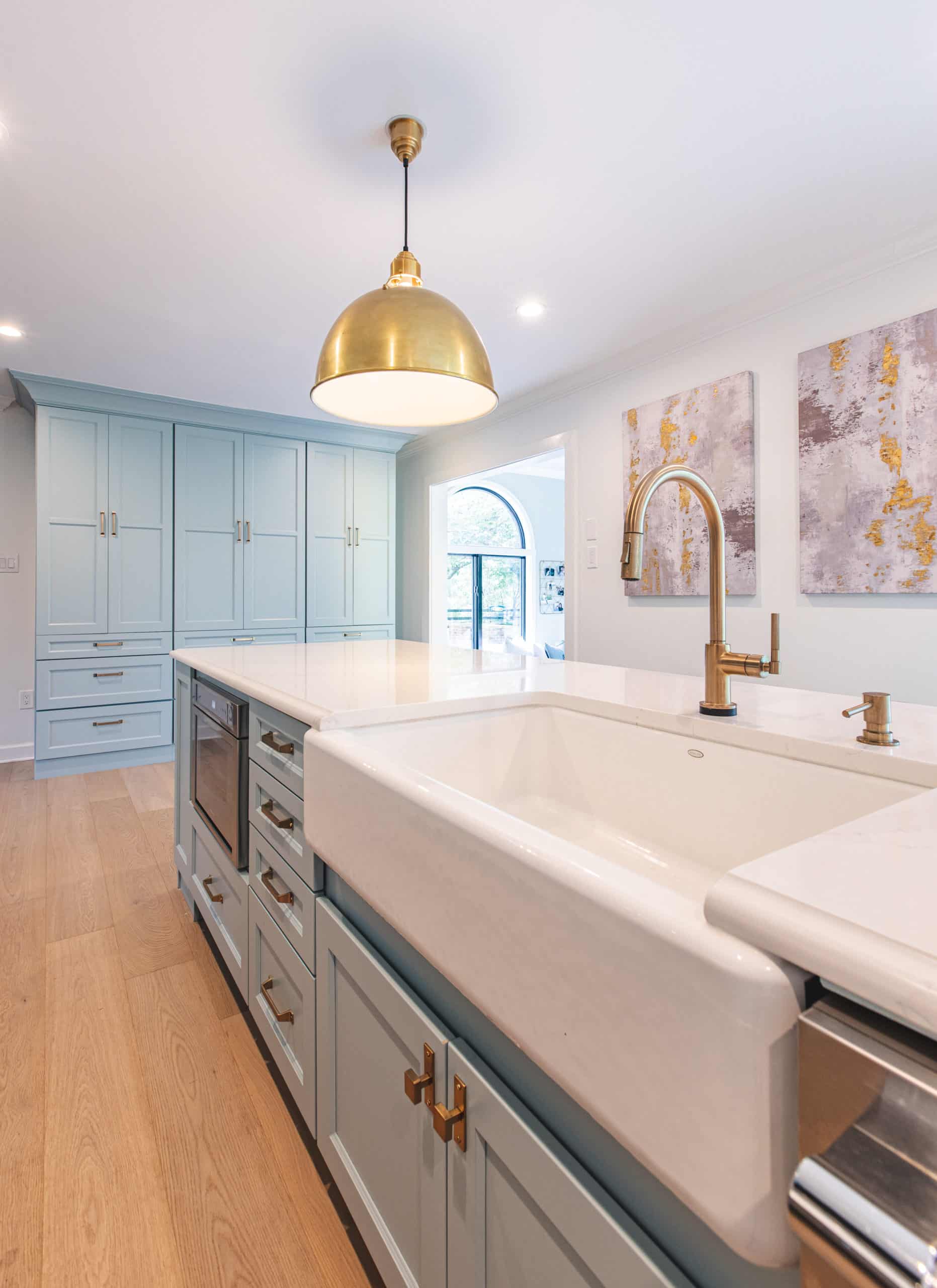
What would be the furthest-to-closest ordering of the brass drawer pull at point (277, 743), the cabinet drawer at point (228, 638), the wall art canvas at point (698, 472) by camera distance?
the cabinet drawer at point (228, 638), the wall art canvas at point (698, 472), the brass drawer pull at point (277, 743)

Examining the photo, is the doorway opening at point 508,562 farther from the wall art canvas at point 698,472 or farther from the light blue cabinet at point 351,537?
the wall art canvas at point 698,472

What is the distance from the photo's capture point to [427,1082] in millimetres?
748

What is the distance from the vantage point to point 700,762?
102 cm

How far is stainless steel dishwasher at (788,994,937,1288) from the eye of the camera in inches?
10.8

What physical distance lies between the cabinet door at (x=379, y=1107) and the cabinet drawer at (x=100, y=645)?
373 cm

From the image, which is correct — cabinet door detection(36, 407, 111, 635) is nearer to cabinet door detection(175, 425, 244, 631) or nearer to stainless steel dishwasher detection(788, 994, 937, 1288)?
cabinet door detection(175, 425, 244, 631)

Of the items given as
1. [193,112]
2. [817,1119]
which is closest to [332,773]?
[817,1119]

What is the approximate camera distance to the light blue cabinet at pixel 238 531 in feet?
14.7

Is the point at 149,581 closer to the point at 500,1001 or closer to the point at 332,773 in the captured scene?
the point at 332,773

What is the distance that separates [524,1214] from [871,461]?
2.60 meters

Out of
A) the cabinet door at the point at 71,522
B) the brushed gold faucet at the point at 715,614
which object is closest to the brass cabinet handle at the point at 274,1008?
the brushed gold faucet at the point at 715,614

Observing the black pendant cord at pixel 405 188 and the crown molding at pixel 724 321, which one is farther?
the crown molding at pixel 724 321

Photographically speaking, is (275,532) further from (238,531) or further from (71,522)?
(71,522)

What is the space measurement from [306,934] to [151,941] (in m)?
1.26
